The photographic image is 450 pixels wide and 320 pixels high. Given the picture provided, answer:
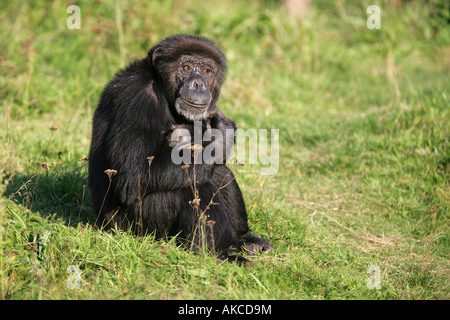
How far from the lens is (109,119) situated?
4.72m

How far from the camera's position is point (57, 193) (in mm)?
5656

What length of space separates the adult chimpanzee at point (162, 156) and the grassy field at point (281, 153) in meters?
0.22

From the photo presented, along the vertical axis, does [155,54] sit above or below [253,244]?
above

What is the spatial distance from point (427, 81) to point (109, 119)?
7.70 m

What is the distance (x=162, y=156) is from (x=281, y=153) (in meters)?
3.35

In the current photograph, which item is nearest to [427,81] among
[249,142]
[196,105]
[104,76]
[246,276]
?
[249,142]

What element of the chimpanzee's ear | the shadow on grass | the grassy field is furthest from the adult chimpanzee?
the shadow on grass

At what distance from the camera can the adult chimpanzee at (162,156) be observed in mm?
4445

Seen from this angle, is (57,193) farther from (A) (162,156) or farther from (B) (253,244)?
(B) (253,244)

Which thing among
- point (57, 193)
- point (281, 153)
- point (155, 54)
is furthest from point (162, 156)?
point (281, 153)

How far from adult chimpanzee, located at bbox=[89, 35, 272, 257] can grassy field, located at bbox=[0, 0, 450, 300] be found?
225 millimetres

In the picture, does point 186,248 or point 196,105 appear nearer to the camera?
point 186,248
